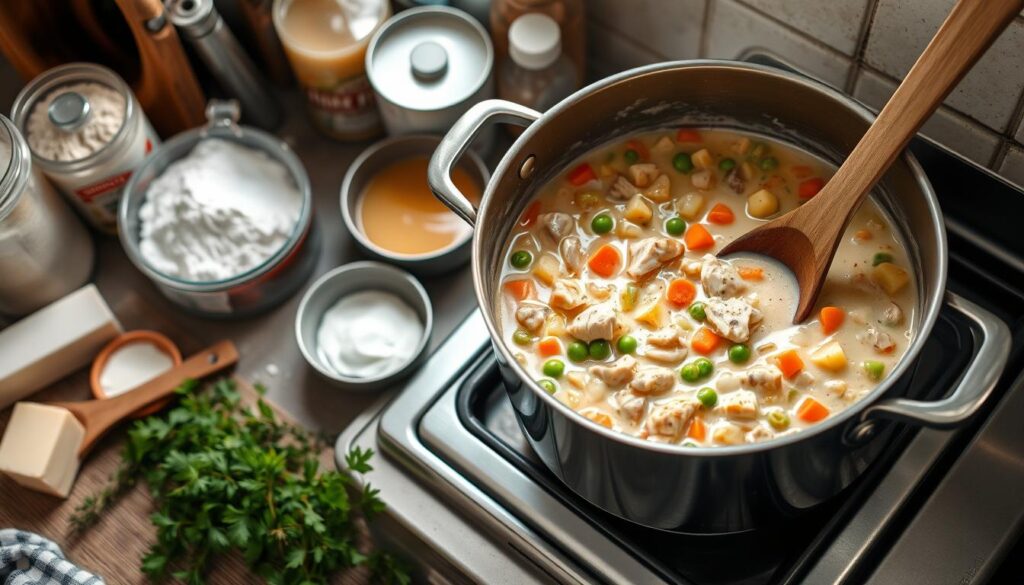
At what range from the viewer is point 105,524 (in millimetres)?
1162

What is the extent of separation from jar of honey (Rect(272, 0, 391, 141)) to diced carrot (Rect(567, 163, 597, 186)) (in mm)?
386

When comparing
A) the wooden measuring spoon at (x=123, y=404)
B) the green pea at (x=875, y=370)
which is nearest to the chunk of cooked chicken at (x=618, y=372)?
the green pea at (x=875, y=370)

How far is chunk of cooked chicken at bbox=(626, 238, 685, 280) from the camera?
988 millimetres

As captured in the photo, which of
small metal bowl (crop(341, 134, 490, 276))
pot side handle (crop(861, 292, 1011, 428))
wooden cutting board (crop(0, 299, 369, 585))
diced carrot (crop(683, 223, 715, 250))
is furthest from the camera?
small metal bowl (crop(341, 134, 490, 276))

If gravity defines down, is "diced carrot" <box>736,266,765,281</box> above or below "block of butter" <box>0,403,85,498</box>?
above

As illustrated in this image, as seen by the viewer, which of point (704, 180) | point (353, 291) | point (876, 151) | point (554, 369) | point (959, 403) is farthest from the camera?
point (353, 291)

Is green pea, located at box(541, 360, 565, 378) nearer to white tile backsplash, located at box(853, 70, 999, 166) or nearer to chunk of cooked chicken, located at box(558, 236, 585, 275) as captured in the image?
chunk of cooked chicken, located at box(558, 236, 585, 275)

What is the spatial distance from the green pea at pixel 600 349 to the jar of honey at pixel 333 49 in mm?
564

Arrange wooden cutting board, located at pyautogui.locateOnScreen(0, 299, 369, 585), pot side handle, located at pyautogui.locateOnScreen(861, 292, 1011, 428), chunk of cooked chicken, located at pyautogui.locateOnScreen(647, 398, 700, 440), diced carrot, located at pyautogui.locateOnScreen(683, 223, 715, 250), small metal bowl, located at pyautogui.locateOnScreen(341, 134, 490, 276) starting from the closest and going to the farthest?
pot side handle, located at pyautogui.locateOnScreen(861, 292, 1011, 428) < chunk of cooked chicken, located at pyautogui.locateOnScreen(647, 398, 700, 440) < diced carrot, located at pyautogui.locateOnScreen(683, 223, 715, 250) < wooden cutting board, located at pyautogui.locateOnScreen(0, 299, 369, 585) < small metal bowl, located at pyautogui.locateOnScreen(341, 134, 490, 276)

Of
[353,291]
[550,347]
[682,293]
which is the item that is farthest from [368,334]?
[682,293]

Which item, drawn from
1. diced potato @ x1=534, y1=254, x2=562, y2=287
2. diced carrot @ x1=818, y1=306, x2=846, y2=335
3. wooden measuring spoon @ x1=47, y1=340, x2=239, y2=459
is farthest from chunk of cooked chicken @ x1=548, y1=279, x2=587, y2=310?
wooden measuring spoon @ x1=47, y1=340, x2=239, y2=459

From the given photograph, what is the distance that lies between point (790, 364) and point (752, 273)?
10cm

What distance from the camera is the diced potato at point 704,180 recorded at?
1055 mm

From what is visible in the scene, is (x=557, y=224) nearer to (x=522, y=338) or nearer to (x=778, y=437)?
(x=522, y=338)
